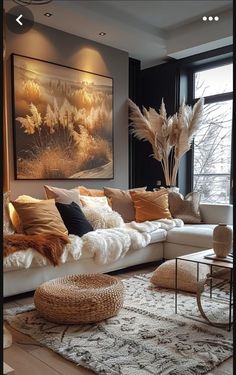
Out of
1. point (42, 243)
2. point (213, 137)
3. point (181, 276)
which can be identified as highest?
point (213, 137)

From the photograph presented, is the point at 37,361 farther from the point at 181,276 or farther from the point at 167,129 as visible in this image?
the point at 167,129

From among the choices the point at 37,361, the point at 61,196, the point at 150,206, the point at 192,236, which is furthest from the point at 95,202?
the point at 37,361

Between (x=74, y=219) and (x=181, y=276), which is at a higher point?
(x=74, y=219)

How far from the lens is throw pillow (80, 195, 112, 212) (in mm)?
3781

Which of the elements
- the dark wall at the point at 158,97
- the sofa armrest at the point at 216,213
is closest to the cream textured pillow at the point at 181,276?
the sofa armrest at the point at 216,213

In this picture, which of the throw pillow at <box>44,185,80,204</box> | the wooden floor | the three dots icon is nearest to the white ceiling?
the three dots icon

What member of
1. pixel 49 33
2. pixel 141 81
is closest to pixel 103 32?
pixel 49 33

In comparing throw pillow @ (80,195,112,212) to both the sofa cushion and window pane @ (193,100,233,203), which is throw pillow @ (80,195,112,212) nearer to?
the sofa cushion

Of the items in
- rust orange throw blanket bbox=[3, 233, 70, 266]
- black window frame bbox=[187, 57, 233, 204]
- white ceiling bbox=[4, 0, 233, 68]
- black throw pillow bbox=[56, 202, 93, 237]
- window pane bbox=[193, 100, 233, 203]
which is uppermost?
white ceiling bbox=[4, 0, 233, 68]

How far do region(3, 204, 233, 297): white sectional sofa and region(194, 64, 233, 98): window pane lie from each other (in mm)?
1927

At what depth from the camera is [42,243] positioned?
2.77m

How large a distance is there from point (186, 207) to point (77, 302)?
252 cm

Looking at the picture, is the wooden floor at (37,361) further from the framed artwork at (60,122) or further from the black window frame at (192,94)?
the black window frame at (192,94)

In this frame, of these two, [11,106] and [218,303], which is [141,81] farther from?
[218,303]
